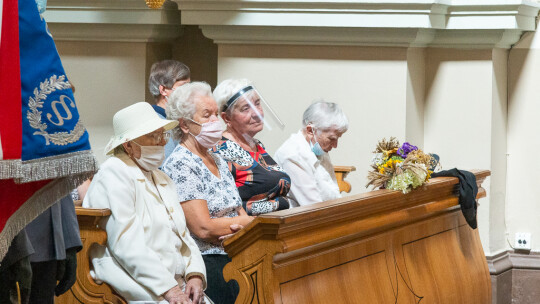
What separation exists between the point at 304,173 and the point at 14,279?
113 inches

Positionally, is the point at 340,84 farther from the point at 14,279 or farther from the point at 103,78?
the point at 14,279

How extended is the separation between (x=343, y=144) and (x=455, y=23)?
132cm

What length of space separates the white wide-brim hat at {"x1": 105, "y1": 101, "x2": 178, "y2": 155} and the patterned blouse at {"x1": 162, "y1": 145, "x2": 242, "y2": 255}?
15.2 inches

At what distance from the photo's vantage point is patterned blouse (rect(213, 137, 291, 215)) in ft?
15.5

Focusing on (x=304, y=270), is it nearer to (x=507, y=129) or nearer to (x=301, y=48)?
(x=301, y=48)

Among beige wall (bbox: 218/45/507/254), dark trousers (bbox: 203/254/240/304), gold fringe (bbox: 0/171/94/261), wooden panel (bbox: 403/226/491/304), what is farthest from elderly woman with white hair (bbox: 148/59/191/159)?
gold fringe (bbox: 0/171/94/261)

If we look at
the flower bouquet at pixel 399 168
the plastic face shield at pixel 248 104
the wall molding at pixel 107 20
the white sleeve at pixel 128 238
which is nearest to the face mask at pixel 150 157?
the white sleeve at pixel 128 238

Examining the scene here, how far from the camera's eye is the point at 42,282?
3.05 meters

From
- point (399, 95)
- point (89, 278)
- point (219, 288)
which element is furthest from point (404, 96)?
point (89, 278)

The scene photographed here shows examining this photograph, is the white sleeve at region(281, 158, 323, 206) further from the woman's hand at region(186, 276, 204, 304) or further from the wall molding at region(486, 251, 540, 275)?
the wall molding at region(486, 251, 540, 275)

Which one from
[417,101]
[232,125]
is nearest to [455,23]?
[417,101]

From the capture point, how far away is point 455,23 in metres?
7.02

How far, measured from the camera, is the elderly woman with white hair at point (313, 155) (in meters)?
5.30

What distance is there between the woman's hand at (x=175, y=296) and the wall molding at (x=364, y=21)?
357cm
